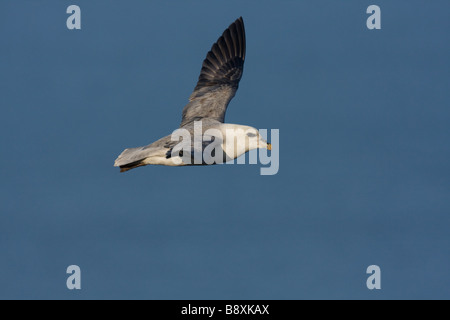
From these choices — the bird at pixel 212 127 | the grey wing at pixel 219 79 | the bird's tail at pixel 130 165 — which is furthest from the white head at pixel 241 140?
the bird's tail at pixel 130 165

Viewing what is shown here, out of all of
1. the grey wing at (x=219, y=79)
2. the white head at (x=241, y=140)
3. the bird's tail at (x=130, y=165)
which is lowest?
the bird's tail at (x=130, y=165)

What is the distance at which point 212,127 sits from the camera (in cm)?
1933

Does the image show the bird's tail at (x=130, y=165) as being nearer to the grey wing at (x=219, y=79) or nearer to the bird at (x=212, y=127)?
the bird at (x=212, y=127)

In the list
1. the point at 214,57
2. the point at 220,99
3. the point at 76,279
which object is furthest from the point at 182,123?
the point at 76,279

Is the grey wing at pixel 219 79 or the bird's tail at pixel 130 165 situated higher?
the grey wing at pixel 219 79

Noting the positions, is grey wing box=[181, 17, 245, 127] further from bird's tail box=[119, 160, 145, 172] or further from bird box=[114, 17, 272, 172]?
bird's tail box=[119, 160, 145, 172]

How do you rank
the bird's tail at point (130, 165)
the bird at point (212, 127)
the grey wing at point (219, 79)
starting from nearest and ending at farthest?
1. the bird at point (212, 127)
2. the bird's tail at point (130, 165)
3. the grey wing at point (219, 79)

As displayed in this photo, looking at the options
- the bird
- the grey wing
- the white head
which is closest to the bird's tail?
the bird

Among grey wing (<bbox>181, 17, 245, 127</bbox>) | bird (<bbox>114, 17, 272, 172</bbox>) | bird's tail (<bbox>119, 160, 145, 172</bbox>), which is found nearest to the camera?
bird (<bbox>114, 17, 272, 172</bbox>)

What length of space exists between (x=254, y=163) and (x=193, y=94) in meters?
3.18

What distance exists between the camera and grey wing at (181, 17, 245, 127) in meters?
20.5

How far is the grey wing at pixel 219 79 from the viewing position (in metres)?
20.5

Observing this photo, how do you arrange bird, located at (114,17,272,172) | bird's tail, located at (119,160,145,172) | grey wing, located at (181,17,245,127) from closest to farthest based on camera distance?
bird, located at (114,17,272,172)
bird's tail, located at (119,160,145,172)
grey wing, located at (181,17,245,127)

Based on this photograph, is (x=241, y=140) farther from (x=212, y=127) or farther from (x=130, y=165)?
(x=130, y=165)
